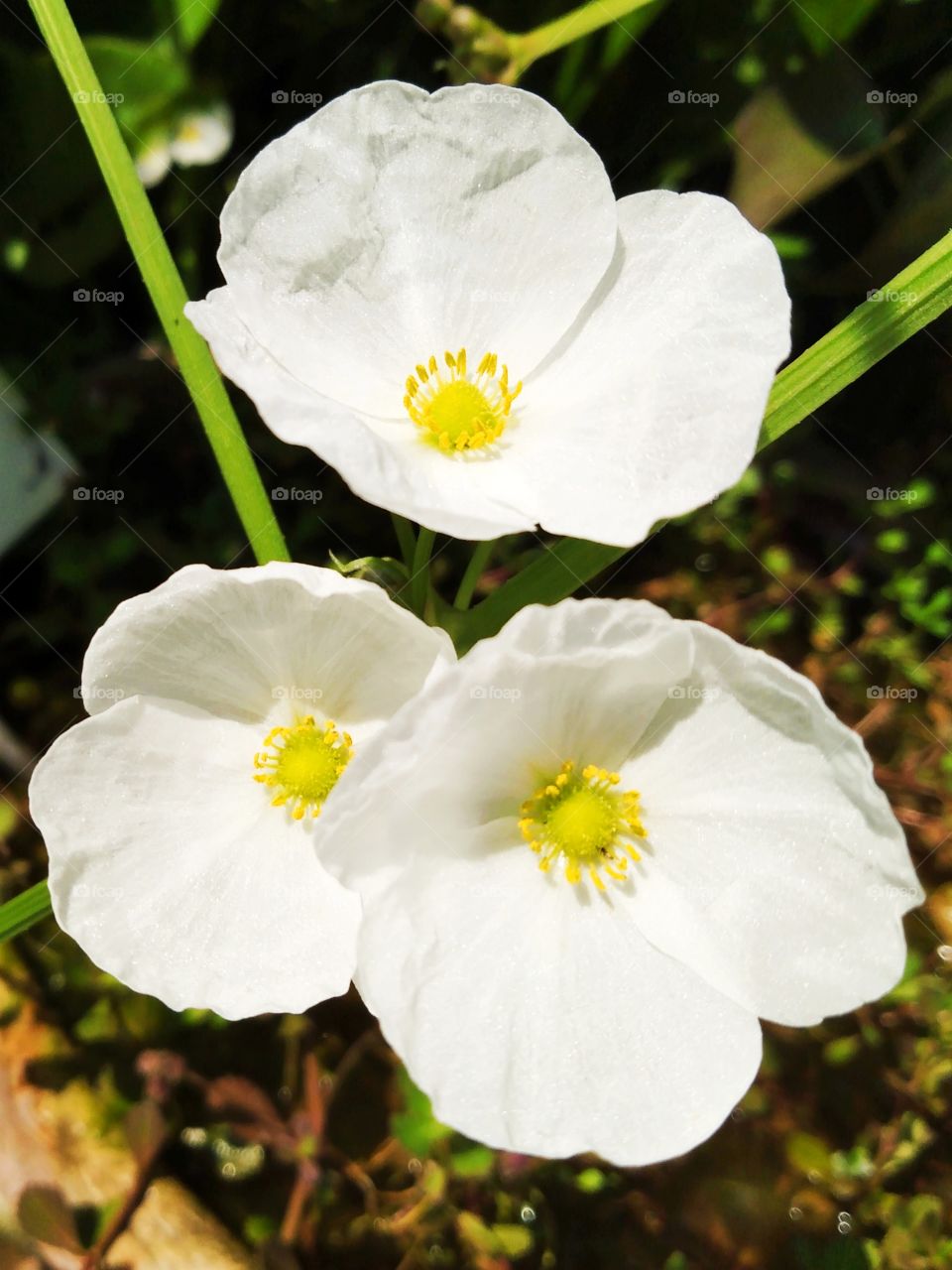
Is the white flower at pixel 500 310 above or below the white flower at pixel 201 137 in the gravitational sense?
above

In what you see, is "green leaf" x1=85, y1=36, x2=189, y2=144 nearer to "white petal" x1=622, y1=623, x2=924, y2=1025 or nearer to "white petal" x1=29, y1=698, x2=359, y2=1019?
"white petal" x1=29, y1=698, x2=359, y2=1019

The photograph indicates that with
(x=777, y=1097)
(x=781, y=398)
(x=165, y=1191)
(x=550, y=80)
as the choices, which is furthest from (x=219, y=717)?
(x=777, y=1097)

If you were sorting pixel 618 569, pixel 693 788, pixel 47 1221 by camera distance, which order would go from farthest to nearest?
pixel 618 569
pixel 47 1221
pixel 693 788

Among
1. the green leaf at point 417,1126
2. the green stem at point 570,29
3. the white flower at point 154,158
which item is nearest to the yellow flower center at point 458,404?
the green stem at point 570,29

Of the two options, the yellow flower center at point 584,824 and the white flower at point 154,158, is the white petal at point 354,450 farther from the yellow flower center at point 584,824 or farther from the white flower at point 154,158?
the white flower at point 154,158

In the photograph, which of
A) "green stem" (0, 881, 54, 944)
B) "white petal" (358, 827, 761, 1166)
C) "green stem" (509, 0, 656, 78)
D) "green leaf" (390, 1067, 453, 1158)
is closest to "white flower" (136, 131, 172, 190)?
"green stem" (509, 0, 656, 78)

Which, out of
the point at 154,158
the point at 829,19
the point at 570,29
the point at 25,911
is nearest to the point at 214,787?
the point at 25,911

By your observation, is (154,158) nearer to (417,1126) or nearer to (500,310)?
(500,310)

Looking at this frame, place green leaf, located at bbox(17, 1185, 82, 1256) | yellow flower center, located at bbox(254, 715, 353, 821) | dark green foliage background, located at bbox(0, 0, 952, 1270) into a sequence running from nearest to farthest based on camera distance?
yellow flower center, located at bbox(254, 715, 353, 821) < green leaf, located at bbox(17, 1185, 82, 1256) < dark green foliage background, located at bbox(0, 0, 952, 1270)

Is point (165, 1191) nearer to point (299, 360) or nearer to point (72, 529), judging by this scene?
point (72, 529)
